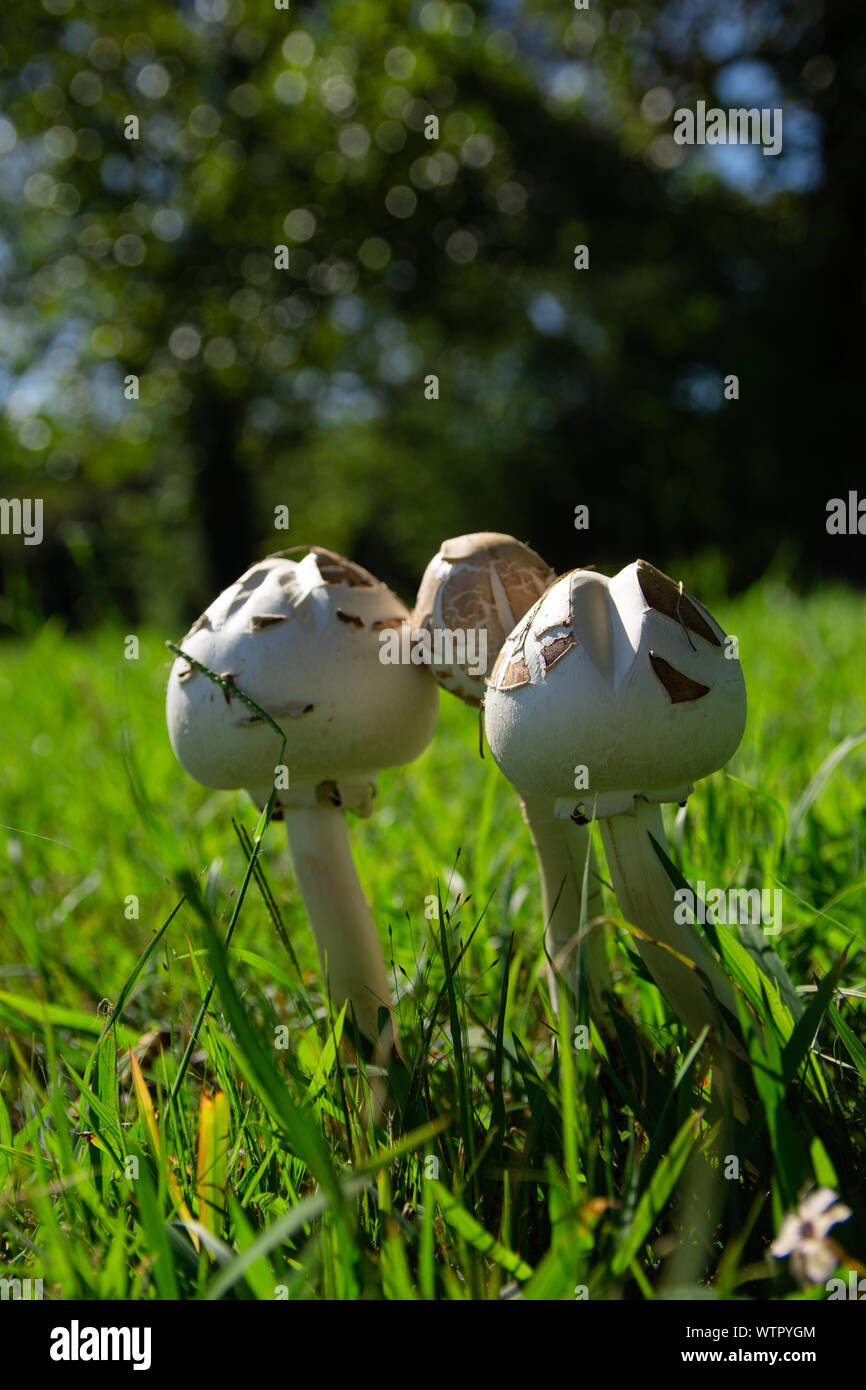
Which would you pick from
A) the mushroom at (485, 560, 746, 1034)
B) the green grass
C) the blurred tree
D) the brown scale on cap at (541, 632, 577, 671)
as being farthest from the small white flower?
the blurred tree

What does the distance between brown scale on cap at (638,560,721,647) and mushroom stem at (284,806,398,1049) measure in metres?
0.64

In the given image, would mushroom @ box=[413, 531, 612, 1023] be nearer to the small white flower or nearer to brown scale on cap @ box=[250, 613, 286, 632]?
brown scale on cap @ box=[250, 613, 286, 632]

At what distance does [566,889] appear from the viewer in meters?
1.58

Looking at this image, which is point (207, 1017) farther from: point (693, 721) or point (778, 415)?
point (778, 415)

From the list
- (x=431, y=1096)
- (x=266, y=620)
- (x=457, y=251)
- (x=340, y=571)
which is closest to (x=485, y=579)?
(x=340, y=571)

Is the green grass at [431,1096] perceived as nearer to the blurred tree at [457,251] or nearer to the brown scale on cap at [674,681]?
the brown scale on cap at [674,681]

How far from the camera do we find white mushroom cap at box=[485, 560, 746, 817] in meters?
1.19

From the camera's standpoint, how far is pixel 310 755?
1.45 m

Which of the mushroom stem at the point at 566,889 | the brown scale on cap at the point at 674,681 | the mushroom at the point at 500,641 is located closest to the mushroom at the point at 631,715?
the brown scale on cap at the point at 674,681

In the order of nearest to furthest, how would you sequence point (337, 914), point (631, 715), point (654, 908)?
1. point (631, 715)
2. point (654, 908)
3. point (337, 914)

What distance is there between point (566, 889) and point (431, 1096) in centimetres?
38

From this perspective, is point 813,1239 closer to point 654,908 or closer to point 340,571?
point 654,908

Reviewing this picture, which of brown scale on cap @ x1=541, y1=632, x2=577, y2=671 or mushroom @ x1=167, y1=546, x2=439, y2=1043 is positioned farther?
mushroom @ x1=167, y1=546, x2=439, y2=1043

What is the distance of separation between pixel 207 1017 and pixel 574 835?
2.09 ft
